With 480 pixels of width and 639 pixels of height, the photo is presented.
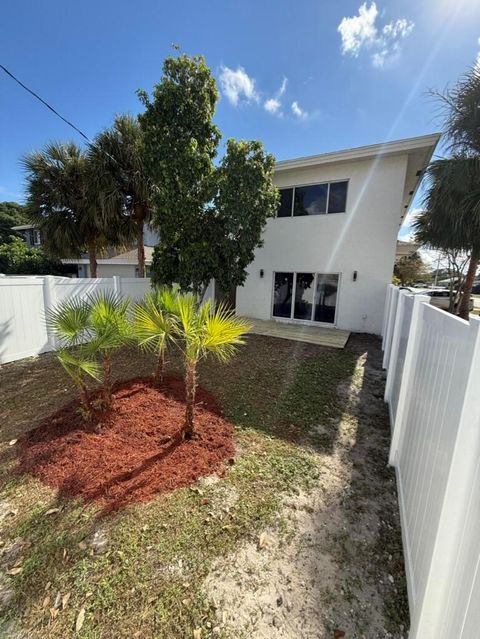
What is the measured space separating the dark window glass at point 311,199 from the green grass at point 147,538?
25.5 ft

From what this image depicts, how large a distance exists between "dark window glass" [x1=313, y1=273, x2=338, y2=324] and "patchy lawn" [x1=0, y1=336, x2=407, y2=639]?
6410 millimetres

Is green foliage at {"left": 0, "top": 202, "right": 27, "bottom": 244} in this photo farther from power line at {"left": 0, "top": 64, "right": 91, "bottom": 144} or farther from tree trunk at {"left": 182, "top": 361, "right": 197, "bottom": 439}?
tree trunk at {"left": 182, "top": 361, "right": 197, "bottom": 439}

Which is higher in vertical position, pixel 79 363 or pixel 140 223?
pixel 140 223

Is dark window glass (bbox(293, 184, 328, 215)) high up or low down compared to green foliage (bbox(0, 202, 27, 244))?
down

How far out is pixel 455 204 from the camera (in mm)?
6492

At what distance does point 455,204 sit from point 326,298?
168 inches

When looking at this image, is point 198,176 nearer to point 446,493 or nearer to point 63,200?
point 63,200

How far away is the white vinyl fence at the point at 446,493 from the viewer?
3.48ft

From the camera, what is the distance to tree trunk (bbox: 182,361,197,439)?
2.97 m

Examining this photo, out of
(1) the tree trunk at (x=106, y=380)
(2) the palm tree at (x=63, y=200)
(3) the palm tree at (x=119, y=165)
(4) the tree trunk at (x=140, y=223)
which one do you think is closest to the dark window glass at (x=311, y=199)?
(3) the palm tree at (x=119, y=165)

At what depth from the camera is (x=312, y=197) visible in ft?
31.0

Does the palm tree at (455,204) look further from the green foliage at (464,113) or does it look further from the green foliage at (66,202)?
the green foliage at (66,202)

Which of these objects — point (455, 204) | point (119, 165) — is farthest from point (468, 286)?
point (119, 165)

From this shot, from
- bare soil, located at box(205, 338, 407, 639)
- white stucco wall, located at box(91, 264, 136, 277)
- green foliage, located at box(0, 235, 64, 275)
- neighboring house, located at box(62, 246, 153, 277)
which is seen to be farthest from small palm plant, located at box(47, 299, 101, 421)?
green foliage, located at box(0, 235, 64, 275)
